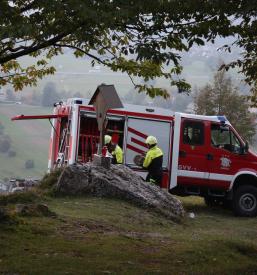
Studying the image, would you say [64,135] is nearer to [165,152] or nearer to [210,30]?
[165,152]

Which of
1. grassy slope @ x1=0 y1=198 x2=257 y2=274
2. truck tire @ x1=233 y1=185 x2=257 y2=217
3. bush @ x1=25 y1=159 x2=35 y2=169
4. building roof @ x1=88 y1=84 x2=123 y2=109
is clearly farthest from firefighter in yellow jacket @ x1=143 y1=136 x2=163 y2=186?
bush @ x1=25 y1=159 x2=35 y2=169

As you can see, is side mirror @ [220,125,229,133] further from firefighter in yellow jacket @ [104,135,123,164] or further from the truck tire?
firefighter in yellow jacket @ [104,135,123,164]

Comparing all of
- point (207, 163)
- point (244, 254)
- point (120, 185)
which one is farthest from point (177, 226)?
point (207, 163)

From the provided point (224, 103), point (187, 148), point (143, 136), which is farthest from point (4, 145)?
point (187, 148)

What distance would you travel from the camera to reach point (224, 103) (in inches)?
1422

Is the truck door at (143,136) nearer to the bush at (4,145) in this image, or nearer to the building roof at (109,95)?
the building roof at (109,95)

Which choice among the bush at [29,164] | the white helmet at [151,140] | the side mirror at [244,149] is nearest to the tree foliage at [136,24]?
the white helmet at [151,140]

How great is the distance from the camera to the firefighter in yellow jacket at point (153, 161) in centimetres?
1580

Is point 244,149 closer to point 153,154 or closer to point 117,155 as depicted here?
point 153,154

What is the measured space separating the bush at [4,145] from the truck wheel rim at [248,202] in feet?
224

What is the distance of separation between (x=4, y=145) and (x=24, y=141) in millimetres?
8895

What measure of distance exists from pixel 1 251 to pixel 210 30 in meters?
3.91

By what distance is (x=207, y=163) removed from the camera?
56.0ft

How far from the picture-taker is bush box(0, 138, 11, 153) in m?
82.9
